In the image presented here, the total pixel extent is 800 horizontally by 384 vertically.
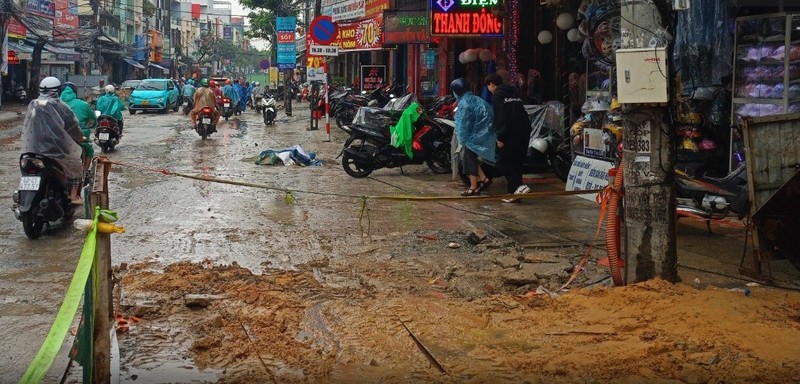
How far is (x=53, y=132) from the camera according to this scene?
30.3 ft

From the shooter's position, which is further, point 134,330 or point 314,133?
point 314,133

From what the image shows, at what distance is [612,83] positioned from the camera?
42.4 feet

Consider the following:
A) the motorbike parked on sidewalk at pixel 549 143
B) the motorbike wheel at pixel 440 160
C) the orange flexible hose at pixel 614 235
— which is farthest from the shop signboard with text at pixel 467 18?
the orange flexible hose at pixel 614 235

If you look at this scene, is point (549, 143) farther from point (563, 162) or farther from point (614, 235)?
point (614, 235)

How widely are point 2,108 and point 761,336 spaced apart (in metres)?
37.4

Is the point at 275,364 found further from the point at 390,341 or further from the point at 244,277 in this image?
the point at 244,277

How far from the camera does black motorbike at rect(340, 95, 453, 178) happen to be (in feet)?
47.5

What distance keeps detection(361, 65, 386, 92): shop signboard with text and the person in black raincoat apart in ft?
72.0

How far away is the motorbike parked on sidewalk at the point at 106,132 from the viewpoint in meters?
18.4

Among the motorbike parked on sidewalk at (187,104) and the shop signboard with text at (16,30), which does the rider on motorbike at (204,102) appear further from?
the shop signboard with text at (16,30)

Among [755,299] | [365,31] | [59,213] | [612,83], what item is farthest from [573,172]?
[365,31]

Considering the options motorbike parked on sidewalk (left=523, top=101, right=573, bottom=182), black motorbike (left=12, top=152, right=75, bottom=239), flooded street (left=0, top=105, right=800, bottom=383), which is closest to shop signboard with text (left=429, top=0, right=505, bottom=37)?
motorbike parked on sidewalk (left=523, top=101, right=573, bottom=182)

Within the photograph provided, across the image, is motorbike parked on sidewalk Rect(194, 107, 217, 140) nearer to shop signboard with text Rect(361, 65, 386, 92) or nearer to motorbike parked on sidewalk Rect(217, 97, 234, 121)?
motorbike parked on sidewalk Rect(217, 97, 234, 121)

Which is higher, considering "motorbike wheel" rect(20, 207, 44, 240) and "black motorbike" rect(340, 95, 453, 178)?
"black motorbike" rect(340, 95, 453, 178)
